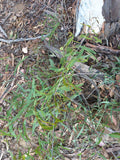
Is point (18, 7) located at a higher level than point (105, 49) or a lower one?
higher

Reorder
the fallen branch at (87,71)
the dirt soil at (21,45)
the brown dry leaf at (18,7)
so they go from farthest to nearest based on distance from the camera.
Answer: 1. the brown dry leaf at (18,7)
2. the dirt soil at (21,45)
3. the fallen branch at (87,71)

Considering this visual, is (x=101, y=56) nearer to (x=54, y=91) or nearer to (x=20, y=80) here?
(x=54, y=91)

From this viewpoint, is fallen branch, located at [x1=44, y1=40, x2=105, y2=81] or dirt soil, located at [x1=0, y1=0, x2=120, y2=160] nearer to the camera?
fallen branch, located at [x1=44, y1=40, x2=105, y2=81]

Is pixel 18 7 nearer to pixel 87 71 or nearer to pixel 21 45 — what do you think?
pixel 21 45

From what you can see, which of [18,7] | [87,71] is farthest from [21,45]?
[87,71]

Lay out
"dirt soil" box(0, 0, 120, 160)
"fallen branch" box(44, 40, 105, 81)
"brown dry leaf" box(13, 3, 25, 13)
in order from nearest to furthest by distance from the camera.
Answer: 1. "fallen branch" box(44, 40, 105, 81)
2. "dirt soil" box(0, 0, 120, 160)
3. "brown dry leaf" box(13, 3, 25, 13)

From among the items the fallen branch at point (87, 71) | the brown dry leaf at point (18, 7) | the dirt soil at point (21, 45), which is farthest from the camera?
the brown dry leaf at point (18, 7)

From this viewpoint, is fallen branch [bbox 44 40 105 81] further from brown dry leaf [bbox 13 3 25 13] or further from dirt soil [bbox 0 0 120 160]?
brown dry leaf [bbox 13 3 25 13]

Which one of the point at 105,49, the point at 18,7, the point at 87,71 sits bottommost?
the point at 87,71

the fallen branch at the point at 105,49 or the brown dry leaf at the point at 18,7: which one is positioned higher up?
the brown dry leaf at the point at 18,7

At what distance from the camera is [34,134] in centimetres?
167

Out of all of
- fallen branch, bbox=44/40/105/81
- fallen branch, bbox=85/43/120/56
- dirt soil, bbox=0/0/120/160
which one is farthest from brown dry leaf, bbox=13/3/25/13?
fallen branch, bbox=85/43/120/56

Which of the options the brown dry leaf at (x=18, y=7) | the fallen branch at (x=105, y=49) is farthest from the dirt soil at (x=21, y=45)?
the fallen branch at (x=105, y=49)

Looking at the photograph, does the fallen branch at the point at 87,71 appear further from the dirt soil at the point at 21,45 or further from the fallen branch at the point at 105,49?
the dirt soil at the point at 21,45
